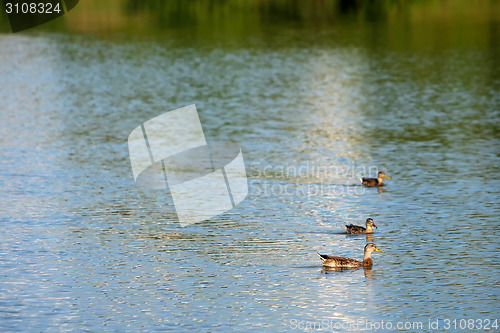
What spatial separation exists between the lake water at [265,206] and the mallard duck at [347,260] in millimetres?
227

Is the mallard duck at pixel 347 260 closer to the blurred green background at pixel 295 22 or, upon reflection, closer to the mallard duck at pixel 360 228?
the mallard duck at pixel 360 228

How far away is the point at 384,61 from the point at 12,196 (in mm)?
32535

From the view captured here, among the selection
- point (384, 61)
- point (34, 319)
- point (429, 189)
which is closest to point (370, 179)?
point (429, 189)

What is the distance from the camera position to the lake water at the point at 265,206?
16875 millimetres

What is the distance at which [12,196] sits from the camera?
25.2 meters

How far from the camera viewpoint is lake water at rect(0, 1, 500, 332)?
55.4 ft

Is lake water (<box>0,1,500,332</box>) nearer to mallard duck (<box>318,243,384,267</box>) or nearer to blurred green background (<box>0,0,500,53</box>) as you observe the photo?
mallard duck (<box>318,243,384,267</box>)

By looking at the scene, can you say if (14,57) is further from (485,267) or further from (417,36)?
(485,267)

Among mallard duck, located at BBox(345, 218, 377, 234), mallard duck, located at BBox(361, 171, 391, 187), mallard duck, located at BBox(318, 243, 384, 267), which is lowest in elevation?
mallard duck, located at BBox(361, 171, 391, 187)

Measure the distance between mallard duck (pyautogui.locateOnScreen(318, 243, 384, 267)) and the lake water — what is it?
9.0 inches

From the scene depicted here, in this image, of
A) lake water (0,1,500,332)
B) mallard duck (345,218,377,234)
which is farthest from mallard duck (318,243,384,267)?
mallard duck (345,218,377,234)

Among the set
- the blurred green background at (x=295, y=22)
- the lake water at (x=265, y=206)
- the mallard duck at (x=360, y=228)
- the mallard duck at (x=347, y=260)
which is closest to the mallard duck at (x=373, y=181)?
the lake water at (x=265, y=206)

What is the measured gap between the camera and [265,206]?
24344mm

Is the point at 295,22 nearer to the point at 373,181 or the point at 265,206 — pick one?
the point at 373,181
